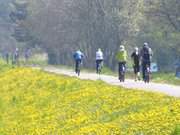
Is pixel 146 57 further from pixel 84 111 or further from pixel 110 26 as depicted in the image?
pixel 110 26

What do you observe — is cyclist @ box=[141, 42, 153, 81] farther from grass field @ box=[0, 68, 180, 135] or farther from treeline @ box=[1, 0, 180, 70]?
treeline @ box=[1, 0, 180, 70]

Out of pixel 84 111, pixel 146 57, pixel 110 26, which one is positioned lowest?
pixel 84 111

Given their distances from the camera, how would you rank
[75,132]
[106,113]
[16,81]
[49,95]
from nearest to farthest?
[75,132]
[106,113]
[49,95]
[16,81]

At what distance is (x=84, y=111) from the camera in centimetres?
2192

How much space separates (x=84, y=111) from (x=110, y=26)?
5270 cm

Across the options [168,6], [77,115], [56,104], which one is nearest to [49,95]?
[56,104]

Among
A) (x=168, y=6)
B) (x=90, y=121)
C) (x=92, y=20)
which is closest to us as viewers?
(x=90, y=121)

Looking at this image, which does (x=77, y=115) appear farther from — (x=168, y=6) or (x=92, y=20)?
(x=92, y=20)

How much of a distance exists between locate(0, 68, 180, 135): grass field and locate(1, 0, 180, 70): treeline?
131 ft

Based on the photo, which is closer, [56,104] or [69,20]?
[56,104]

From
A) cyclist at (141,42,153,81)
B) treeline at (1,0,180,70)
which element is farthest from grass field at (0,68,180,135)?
treeline at (1,0,180,70)

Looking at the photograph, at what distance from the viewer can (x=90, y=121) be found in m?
19.4

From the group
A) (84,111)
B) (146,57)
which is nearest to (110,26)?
(146,57)

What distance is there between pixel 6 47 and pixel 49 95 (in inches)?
4600
